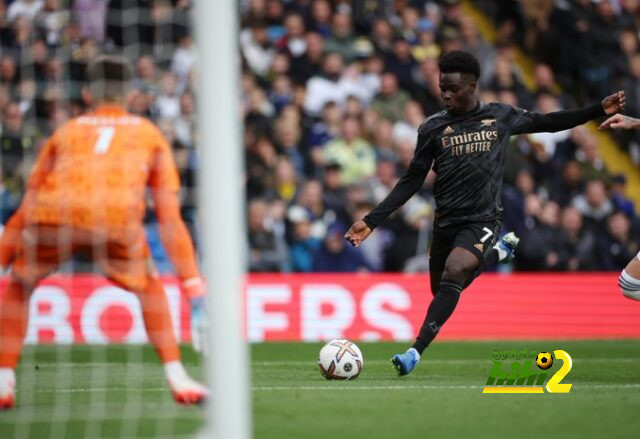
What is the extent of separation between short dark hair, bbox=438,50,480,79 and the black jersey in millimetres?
394

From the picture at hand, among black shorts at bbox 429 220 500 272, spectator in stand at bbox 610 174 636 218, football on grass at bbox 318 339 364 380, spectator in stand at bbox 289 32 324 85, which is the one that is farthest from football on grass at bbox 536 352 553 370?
spectator in stand at bbox 289 32 324 85

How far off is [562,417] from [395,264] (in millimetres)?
9299

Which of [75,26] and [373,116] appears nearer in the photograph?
[75,26]

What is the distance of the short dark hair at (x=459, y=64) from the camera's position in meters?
9.59

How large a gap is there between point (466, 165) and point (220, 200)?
4.49 metres

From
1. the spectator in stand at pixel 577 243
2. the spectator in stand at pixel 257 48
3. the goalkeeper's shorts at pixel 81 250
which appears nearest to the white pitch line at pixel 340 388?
the goalkeeper's shorts at pixel 81 250

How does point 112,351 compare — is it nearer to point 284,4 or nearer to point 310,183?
point 310,183

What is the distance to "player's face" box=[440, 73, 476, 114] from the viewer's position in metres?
9.62

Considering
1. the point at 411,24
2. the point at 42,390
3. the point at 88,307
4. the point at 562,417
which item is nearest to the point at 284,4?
the point at 411,24

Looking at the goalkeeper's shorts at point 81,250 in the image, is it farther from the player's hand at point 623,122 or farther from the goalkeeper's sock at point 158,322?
the player's hand at point 623,122

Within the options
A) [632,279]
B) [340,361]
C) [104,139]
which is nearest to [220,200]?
[104,139]

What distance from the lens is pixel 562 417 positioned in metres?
7.12

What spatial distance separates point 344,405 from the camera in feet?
24.8

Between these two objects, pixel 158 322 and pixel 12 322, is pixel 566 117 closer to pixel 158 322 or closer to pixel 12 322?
pixel 158 322
